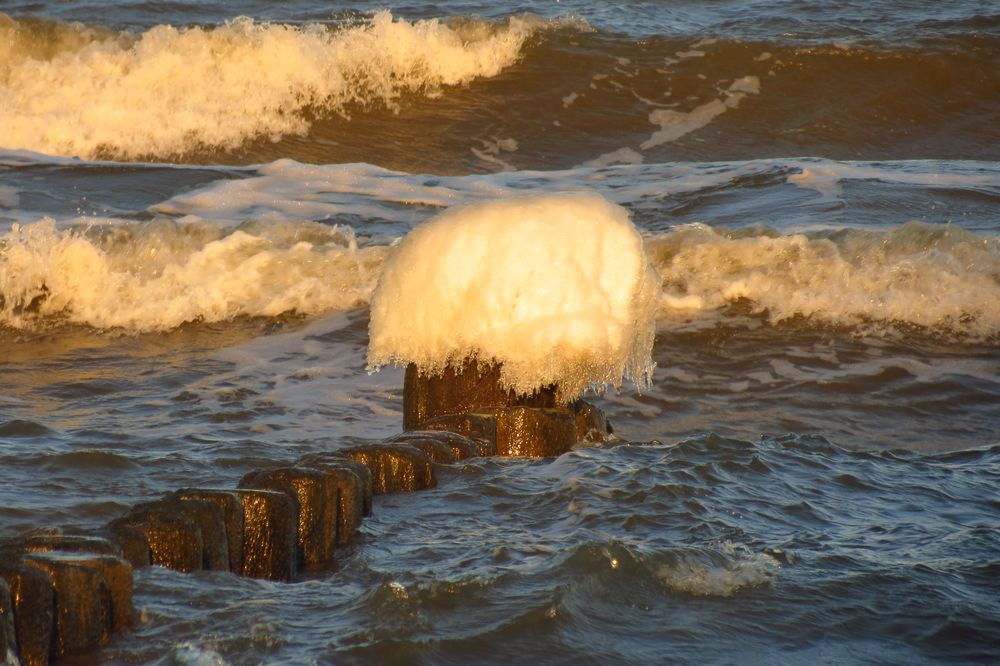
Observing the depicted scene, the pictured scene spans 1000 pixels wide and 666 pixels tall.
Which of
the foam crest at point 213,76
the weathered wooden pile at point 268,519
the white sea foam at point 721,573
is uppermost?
the foam crest at point 213,76

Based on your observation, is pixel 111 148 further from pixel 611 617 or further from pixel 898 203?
pixel 611 617

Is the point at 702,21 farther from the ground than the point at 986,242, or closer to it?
farther from the ground

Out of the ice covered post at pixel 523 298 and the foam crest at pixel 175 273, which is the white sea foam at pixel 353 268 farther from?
the ice covered post at pixel 523 298

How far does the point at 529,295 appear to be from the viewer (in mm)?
4391

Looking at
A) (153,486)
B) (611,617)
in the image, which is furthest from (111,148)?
(611,617)

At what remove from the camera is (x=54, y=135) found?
1403cm

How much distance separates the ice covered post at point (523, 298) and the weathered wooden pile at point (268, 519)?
10 cm

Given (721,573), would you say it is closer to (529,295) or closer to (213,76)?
(529,295)

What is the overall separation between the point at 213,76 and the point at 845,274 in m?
9.26

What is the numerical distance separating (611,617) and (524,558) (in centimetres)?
44

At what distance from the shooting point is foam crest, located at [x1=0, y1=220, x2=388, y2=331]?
27.3ft

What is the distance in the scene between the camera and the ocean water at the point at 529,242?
3.46 m

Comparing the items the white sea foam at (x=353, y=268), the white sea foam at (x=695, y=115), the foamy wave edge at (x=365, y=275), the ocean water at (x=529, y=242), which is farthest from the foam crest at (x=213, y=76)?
the foamy wave edge at (x=365, y=275)

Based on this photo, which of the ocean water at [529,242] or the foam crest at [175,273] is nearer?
the ocean water at [529,242]
